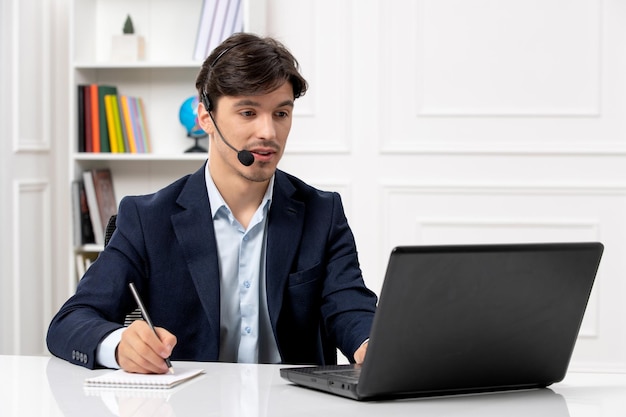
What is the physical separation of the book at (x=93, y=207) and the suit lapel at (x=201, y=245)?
2.15 m

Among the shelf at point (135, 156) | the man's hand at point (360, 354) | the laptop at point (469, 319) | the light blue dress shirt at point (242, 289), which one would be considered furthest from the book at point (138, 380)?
the shelf at point (135, 156)

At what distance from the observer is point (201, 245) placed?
190cm

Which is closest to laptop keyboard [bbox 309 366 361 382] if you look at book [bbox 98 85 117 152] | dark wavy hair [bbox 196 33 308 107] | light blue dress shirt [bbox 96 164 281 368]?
light blue dress shirt [bbox 96 164 281 368]

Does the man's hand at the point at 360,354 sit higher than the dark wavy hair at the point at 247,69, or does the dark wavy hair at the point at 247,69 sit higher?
the dark wavy hair at the point at 247,69

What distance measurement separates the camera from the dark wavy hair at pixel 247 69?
191cm

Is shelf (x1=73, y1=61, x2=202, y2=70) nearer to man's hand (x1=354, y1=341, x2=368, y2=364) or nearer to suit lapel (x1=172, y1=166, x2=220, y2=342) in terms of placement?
suit lapel (x1=172, y1=166, x2=220, y2=342)

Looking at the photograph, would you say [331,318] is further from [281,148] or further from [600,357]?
[600,357]

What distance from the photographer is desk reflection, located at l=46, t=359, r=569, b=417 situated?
1.28 metres

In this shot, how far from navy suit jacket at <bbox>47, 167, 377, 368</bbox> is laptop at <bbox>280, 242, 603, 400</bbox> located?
47cm

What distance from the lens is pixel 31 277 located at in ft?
12.9

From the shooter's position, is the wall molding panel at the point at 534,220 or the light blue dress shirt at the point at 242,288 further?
the wall molding panel at the point at 534,220

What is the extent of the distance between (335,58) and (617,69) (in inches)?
45.5

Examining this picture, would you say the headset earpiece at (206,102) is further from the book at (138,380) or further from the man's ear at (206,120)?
the book at (138,380)

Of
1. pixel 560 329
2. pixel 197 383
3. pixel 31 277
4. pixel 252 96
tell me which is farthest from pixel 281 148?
pixel 31 277
